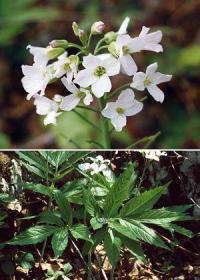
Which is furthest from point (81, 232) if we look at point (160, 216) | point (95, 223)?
point (160, 216)

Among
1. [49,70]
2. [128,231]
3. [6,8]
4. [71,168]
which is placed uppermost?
[6,8]

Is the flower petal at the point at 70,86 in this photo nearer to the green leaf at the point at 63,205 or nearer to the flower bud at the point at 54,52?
the flower bud at the point at 54,52

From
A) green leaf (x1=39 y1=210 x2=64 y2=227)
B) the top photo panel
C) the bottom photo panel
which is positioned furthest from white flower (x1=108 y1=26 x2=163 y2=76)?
the top photo panel

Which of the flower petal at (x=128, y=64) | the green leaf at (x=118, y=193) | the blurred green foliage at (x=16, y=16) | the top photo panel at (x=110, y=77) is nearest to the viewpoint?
the flower petal at (x=128, y=64)

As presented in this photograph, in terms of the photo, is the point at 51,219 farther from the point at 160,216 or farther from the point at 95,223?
the point at 160,216

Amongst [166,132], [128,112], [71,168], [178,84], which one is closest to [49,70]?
[128,112]

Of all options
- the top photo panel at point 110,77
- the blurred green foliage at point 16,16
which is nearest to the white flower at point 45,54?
the top photo panel at point 110,77

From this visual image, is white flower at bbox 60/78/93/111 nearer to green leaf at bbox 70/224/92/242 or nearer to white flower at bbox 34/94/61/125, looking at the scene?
white flower at bbox 34/94/61/125

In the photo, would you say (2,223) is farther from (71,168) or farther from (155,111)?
(155,111)
